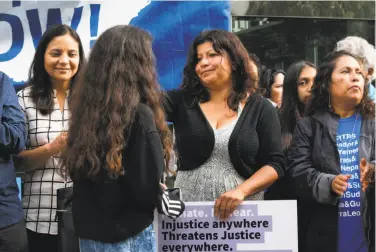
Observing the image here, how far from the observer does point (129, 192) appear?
99.5 inches

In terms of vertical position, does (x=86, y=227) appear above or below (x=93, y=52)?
below

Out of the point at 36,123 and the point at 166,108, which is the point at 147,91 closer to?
the point at 166,108

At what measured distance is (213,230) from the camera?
301 centimetres

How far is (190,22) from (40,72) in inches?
46.0

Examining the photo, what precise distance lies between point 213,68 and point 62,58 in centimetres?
85

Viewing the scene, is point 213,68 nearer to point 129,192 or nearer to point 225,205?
point 225,205

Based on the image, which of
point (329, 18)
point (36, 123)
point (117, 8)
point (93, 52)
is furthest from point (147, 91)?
point (329, 18)

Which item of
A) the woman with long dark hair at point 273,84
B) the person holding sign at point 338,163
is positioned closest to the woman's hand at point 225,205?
the person holding sign at point 338,163

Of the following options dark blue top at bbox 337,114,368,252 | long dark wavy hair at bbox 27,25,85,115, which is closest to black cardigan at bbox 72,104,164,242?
long dark wavy hair at bbox 27,25,85,115

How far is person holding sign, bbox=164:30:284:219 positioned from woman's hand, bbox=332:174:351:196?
0.31 m

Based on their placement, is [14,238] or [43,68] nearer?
[14,238]

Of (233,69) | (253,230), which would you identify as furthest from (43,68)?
(253,230)

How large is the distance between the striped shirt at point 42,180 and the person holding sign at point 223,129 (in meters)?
0.62

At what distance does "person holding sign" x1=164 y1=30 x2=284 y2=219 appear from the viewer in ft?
10.6
